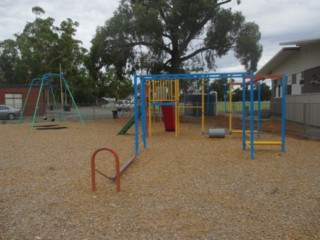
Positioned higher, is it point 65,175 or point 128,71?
point 128,71

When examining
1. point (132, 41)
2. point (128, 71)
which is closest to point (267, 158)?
point (132, 41)

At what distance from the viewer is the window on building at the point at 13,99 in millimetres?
28628

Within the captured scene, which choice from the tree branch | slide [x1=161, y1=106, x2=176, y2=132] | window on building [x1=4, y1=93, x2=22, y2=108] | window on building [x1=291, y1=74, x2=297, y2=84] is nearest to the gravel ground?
slide [x1=161, y1=106, x2=176, y2=132]

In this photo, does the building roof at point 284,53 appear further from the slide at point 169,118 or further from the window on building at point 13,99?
the window on building at point 13,99

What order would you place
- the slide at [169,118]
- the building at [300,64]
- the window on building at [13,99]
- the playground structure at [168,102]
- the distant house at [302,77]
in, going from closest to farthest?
the playground structure at [168,102] < the distant house at [302,77] < the slide at [169,118] < the building at [300,64] < the window on building at [13,99]

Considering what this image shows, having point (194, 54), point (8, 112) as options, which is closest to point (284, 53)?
point (194, 54)

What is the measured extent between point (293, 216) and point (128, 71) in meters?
17.9

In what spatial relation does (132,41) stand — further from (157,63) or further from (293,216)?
(293,216)

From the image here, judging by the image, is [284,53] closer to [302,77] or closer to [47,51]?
[302,77]

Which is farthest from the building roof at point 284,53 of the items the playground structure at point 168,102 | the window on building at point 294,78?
the playground structure at point 168,102

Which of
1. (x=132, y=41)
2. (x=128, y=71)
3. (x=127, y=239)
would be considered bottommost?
(x=127, y=239)

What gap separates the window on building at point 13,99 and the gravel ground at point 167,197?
74.0 ft

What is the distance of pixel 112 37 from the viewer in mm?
18844

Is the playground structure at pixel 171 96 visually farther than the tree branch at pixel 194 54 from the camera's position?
No
